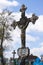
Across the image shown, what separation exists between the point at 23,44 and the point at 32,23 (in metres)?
1.42

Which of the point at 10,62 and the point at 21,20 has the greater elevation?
the point at 21,20

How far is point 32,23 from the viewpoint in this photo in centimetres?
1912

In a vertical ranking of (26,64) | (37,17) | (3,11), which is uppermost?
(3,11)

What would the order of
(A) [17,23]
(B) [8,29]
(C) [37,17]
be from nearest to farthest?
(C) [37,17]
(A) [17,23]
(B) [8,29]

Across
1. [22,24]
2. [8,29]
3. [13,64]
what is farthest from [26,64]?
[8,29]

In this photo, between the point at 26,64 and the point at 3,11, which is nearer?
the point at 26,64

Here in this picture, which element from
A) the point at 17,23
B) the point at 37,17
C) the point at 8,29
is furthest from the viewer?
the point at 8,29

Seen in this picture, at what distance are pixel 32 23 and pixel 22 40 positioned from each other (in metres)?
1.26

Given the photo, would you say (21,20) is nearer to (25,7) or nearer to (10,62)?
(25,7)

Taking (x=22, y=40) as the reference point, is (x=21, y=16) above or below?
above

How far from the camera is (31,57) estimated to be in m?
18.9

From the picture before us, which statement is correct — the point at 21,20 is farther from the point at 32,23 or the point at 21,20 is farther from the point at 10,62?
the point at 10,62

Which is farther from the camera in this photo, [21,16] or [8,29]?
[8,29]

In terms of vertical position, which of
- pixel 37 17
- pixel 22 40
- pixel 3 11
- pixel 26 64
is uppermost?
pixel 3 11
